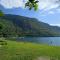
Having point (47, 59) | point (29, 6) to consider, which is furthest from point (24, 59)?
point (29, 6)

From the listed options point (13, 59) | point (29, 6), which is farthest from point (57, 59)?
Result: point (29, 6)

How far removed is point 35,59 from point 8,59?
85.6 inches

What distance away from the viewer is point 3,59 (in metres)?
20.1

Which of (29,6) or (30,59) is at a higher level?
(29,6)

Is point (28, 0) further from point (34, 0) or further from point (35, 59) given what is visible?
point (35, 59)

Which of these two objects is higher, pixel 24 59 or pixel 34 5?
pixel 34 5

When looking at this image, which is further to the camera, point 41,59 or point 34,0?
point 41,59

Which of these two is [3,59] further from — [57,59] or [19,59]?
[57,59]

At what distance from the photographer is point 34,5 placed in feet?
30.3

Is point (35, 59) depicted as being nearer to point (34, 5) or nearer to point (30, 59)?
point (30, 59)

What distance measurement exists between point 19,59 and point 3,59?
142 centimetres

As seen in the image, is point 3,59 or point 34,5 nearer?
point 34,5

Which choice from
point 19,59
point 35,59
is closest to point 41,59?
point 35,59

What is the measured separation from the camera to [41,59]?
1986cm
